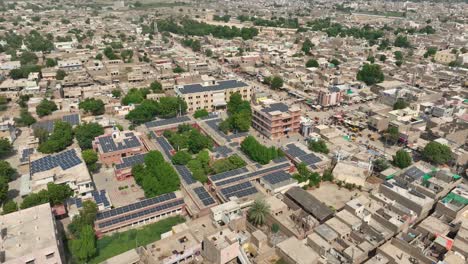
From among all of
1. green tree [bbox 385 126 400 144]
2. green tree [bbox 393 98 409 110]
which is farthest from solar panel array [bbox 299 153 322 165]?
green tree [bbox 393 98 409 110]

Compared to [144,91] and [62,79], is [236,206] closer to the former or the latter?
[144,91]

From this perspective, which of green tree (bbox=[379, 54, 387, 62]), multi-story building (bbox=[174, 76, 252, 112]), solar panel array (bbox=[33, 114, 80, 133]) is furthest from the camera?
green tree (bbox=[379, 54, 387, 62])

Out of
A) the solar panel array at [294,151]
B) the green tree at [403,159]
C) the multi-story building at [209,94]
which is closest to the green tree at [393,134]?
the green tree at [403,159]

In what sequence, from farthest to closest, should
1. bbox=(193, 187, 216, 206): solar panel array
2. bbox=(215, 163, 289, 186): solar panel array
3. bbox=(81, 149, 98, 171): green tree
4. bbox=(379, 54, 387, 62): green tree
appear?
bbox=(379, 54, 387, 62): green tree
bbox=(81, 149, 98, 171): green tree
bbox=(215, 163, 289, 186): solar panel array
bbox=(193, 187, 216, 206): solar panel array

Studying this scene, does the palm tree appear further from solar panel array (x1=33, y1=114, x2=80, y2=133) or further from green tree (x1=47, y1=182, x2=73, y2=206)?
solar panel array (x1=33, y1=114, x2=80, y2=133)

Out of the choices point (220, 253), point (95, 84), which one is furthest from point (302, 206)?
point (95, 84)
